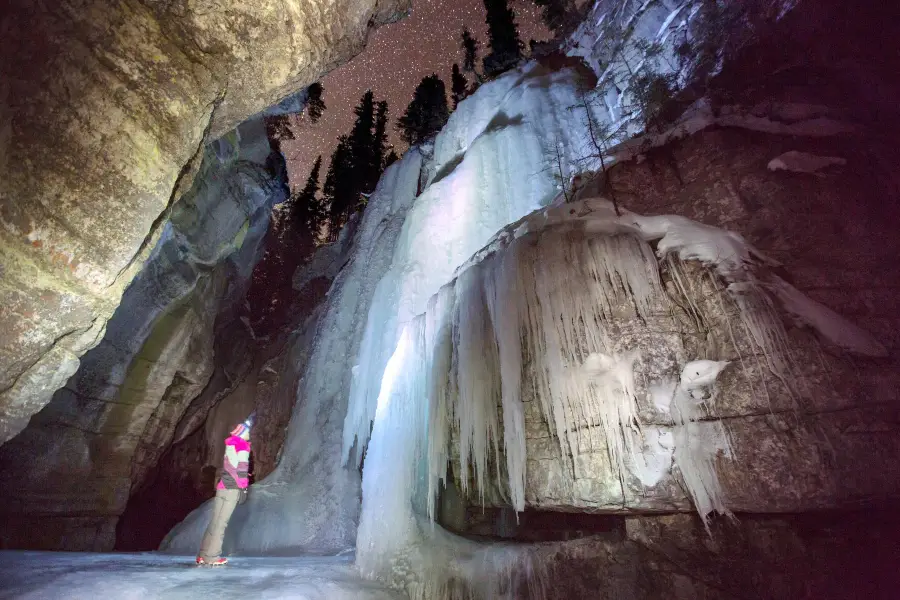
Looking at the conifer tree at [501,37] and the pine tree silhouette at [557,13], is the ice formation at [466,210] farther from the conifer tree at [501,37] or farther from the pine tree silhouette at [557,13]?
the conifer tree at [501,37]

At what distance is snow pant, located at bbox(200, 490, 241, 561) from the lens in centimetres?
408

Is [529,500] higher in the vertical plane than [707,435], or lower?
lower

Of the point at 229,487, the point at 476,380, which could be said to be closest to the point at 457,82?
the point at 476,380

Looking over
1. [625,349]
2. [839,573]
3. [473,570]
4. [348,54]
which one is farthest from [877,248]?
[348,54]

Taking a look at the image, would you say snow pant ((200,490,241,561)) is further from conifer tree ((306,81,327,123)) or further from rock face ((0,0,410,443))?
conifer tree ((306,81,327,123))

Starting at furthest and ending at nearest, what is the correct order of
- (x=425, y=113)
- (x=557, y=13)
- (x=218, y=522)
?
1. (x=425, y=113)
2. (x=557, y=13)
3. (x=218, y=522)

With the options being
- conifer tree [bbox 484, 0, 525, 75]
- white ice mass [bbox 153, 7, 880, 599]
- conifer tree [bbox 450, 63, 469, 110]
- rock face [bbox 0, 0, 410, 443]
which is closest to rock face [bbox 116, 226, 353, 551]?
white ice mass [bbox 153, 7, 880, 599]

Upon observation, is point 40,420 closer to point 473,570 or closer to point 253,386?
point 253,386

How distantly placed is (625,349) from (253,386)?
1122cm

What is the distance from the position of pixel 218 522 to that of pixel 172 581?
84 cm

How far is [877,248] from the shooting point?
390 centimetres

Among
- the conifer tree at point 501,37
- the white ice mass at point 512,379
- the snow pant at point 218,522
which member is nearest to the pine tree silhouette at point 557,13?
the conifer tree at point 501,37

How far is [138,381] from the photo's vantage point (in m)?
8.60

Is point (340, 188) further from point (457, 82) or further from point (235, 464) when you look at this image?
point (235, 464)
